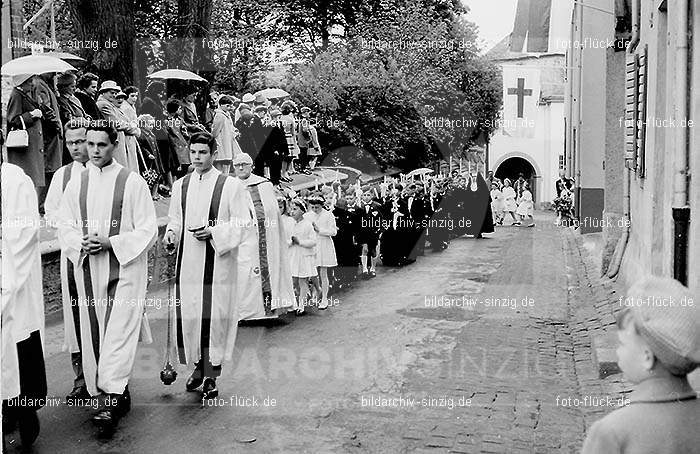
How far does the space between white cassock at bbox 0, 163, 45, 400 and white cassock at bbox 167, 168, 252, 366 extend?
5.60 feet

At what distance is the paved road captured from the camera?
251 inches

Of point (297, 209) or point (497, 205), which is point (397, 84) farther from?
point (297, 209)

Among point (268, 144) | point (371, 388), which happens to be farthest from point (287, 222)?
point (268, 144)

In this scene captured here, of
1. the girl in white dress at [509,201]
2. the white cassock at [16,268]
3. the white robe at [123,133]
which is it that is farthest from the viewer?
the girl in white dress at [509,201]

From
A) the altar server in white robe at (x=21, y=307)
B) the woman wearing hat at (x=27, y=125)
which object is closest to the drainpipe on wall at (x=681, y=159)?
the altar server in white robe at (x=21, y=307)

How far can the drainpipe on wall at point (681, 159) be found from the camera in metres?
7.89

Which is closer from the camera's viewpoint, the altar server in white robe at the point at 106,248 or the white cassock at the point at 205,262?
the altar server in white robe at the point at 106,248

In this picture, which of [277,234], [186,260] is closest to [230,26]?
[277,234]

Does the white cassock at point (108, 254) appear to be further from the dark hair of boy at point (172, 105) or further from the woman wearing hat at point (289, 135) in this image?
the woman wearing hat at point (289, 135)

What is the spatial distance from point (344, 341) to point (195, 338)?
2659 millimetres

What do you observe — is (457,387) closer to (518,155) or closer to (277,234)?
(277,234)

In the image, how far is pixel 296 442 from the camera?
6.30m

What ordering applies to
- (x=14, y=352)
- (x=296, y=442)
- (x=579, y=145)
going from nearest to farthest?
(x=14, y=352) → (x=296, y=442) → (x=579, y=145)

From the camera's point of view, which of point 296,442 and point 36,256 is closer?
point 36,256
